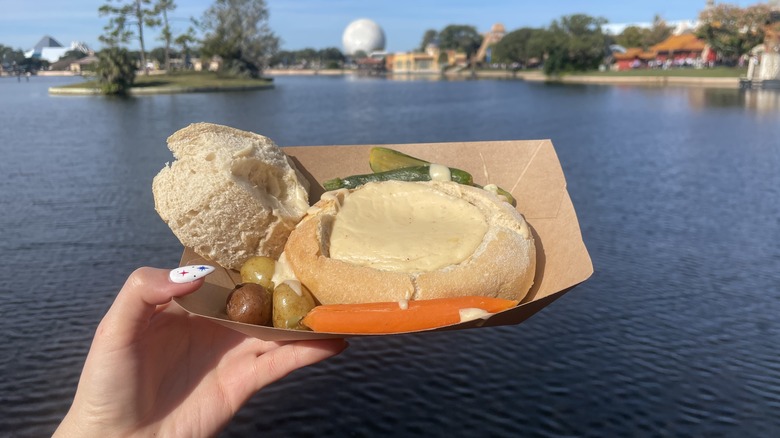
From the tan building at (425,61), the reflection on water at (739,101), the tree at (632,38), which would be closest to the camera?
the reflection on water at (739,101)

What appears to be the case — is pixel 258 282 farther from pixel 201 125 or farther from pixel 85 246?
pixel 85 246

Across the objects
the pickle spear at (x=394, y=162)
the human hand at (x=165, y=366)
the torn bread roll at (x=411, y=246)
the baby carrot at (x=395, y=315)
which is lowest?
the human hand at (x=165, y=366)

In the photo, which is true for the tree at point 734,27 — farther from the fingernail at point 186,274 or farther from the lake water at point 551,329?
the fingernail at point 186,274

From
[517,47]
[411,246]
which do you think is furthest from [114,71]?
[517,47]

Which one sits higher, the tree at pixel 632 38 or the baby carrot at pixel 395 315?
the tree at pixel 632 38

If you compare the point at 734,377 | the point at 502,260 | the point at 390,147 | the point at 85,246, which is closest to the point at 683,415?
the point at 734,377

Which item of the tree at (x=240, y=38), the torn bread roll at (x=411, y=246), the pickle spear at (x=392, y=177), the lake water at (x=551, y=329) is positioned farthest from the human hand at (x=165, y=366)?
the tree at (x=240, y=38)

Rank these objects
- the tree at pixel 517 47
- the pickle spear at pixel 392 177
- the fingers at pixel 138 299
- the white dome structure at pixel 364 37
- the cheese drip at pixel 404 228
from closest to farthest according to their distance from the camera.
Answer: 1. the fingers at pixel 138 299
2. the cheese drip at pixel 404 228
3. the pickle spear at pixel 392 177
4. the tree at pixel 517 47
5. the white dome structure at pixel 364 37
